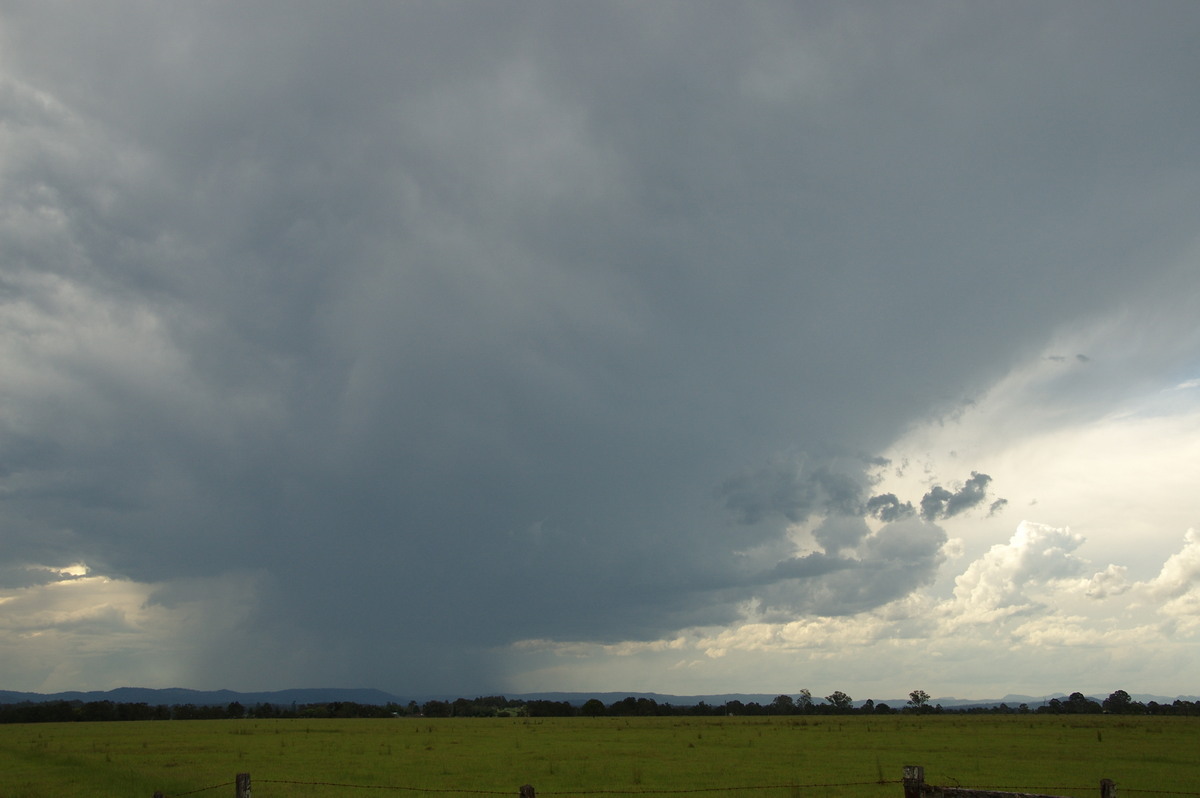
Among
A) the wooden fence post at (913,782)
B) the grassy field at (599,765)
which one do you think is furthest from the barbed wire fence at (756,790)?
the grassy field at (599,765)

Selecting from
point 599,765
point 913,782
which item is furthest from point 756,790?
point 913,782

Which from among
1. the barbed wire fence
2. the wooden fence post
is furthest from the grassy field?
the wooden fence post

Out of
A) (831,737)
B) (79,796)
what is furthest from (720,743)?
(79,796)

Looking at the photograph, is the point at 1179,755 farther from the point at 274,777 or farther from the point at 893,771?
the point at 274,777

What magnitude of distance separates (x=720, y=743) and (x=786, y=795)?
33.5m

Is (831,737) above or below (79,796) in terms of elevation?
below

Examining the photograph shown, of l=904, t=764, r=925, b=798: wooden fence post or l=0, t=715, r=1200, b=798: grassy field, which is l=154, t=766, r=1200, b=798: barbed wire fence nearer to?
l=904, t=764, r=925, b=798: wooden fence post

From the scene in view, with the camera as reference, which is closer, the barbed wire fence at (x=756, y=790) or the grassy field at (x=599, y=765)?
the barbed wire fence at (x=756, y=790)

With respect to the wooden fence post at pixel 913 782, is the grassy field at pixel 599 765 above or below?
below

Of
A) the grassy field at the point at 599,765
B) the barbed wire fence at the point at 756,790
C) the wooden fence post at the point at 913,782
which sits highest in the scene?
the wooden fence post at the point at 913,782

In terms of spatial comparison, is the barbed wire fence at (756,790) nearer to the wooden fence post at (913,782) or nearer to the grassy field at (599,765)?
the wooden fence post at (913,782)

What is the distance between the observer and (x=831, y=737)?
70000 millimetres

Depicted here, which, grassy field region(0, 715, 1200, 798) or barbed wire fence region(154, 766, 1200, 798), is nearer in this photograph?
barbed wire fence region(154, 766, 1200, 798)

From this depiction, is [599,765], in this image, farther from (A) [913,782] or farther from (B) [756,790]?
(A) [913,782]
